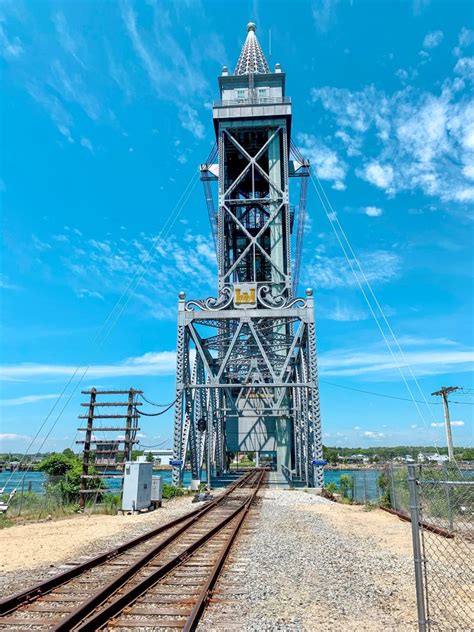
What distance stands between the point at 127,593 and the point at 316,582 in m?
2.72

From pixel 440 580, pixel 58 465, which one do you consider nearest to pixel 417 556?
pixel 440 580

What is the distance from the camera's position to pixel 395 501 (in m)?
14.7

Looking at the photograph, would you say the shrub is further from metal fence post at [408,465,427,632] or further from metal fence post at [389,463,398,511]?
metal fence post at [408,465,427,632]

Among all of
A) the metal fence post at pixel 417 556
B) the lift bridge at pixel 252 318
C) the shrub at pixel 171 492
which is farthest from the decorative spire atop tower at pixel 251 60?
the metal fence post at pixel 417 556

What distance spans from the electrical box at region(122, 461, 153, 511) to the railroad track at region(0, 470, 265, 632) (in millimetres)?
5804

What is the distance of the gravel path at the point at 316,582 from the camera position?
16.6 ft

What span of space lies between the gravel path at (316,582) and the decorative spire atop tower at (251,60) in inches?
1515

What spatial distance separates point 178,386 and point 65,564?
53.1ft

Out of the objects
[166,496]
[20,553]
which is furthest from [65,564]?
[166,496]

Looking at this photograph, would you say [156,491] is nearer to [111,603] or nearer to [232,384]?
[232,384]

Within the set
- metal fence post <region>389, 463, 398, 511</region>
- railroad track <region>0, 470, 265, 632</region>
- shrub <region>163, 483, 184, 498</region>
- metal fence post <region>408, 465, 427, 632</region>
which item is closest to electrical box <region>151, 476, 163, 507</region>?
shrub <region>163, 483, 184, 498</region>

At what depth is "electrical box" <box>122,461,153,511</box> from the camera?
14.4 meters

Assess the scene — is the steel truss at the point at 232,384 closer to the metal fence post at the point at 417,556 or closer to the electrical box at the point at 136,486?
the electrical box at the point at 136,486

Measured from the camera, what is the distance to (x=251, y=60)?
40906 millimetres
